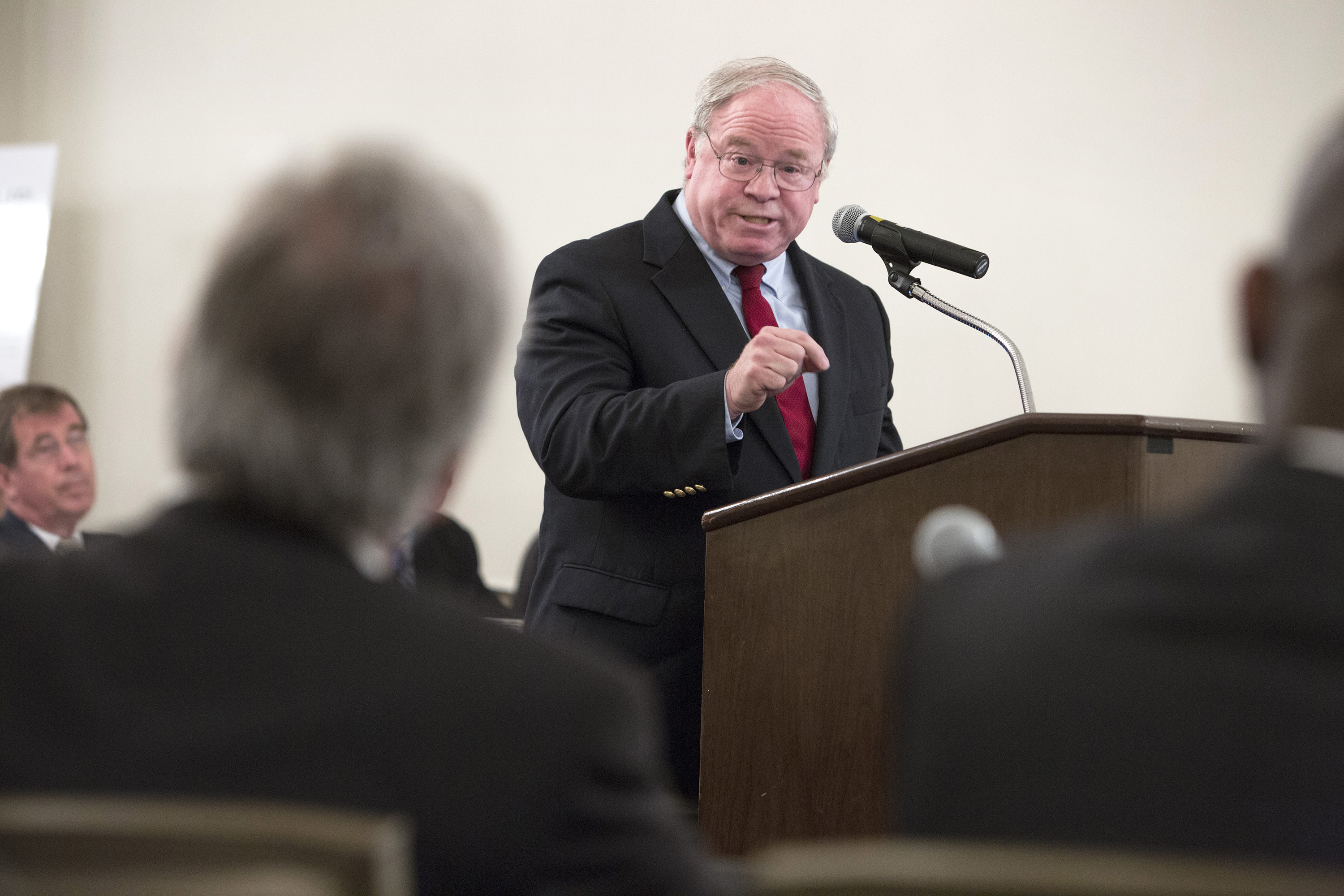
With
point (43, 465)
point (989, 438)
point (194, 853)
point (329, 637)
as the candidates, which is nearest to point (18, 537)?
point (43, 465)

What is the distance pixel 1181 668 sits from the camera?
2.46ft

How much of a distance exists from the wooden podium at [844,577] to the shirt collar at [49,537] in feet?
7.54

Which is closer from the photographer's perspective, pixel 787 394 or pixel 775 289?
pixel 787 394

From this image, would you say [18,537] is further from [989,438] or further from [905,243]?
[989,438]

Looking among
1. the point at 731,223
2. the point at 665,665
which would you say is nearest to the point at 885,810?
the point at 665,665

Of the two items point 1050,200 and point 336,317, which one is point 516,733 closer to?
point 336,317

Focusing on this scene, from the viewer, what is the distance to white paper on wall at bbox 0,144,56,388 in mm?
5500

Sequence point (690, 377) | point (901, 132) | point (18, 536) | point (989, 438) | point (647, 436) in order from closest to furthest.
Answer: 1. point (989, 438)
2. point (647, 436)
3. point (690, 377)
4. point (18, 536)
5. point (901, 132)

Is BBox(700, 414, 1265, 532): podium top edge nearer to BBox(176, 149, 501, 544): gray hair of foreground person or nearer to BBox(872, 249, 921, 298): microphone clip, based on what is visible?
BBox(872, 249, 921, 298): microphone clip

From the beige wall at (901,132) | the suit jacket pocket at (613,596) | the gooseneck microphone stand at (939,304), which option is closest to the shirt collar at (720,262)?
the gooseneck microphone stand at (939,304)

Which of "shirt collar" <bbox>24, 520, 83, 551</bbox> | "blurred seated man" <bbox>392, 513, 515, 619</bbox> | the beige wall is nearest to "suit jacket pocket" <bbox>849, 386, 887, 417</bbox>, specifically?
"blurred seated man" <bbox>392, 513, 515, 619</bbox>

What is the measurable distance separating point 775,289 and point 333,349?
1.77m

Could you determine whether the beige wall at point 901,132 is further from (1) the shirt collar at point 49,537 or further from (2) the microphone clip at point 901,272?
(2) the microphone clip at point 901,272

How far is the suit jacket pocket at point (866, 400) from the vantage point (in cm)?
254
